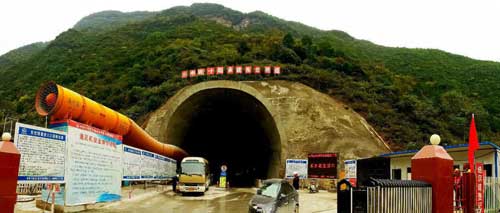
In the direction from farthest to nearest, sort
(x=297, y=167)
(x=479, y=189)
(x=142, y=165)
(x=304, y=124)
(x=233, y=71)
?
(x=233, y=71) < (x=304, y=124) < (x=297, y=167) < (x=142, y=165) < (x=479, y=189)

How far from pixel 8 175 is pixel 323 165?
865 inches

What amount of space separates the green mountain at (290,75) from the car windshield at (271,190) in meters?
19.8

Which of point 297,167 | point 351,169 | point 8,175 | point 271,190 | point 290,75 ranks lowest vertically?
point 271,190

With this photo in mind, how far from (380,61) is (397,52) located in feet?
32.9

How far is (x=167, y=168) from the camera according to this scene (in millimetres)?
28938

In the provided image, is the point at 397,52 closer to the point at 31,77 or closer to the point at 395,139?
the point at 395,139

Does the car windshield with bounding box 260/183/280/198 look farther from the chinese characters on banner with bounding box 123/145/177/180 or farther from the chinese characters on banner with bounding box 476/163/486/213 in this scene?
the chinese characters on banner with bounding box 123/145/177/180

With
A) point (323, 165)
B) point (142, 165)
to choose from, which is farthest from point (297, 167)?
point (142, 165)

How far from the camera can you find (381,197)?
8.53 meters

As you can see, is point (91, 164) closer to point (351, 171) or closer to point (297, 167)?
point (351, 171)

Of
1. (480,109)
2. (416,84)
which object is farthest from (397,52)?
(480,109)

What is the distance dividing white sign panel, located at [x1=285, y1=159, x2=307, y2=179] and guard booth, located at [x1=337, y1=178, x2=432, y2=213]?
1917cm

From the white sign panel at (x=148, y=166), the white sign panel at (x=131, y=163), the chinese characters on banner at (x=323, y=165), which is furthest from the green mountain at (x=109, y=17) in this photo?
the white sign panel at (x=131, y=163)

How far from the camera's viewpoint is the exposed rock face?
1203 inches
